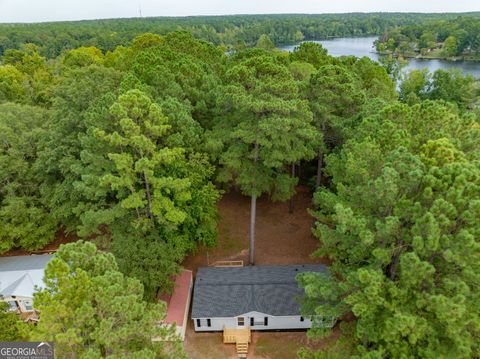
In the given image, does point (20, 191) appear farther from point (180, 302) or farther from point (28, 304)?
point (180, 302)

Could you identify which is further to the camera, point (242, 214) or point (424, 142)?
point (242, 214)

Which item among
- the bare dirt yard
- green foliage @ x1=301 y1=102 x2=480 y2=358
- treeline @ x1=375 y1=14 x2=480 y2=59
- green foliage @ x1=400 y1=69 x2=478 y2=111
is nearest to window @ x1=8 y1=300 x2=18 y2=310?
the bare dirt yard

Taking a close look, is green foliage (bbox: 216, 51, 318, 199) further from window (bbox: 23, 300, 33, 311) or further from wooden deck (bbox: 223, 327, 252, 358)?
window (bbox: 23, 300, 33, 311)

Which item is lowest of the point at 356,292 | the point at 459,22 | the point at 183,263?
the point at 183,263

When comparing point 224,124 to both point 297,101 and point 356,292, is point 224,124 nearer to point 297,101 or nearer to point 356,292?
point 297,101

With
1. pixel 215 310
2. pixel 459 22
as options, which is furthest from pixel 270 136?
pixel 459 22

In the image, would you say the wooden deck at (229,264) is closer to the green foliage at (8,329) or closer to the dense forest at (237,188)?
the dense forest at (237,188)

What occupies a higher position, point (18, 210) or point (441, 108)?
Answer: point (441, 108)

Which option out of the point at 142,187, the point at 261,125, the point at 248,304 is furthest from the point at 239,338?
the point at 261,125

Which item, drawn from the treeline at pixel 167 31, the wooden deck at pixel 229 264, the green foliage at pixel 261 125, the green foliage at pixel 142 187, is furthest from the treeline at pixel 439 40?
the green foliage at pixel 142 187
